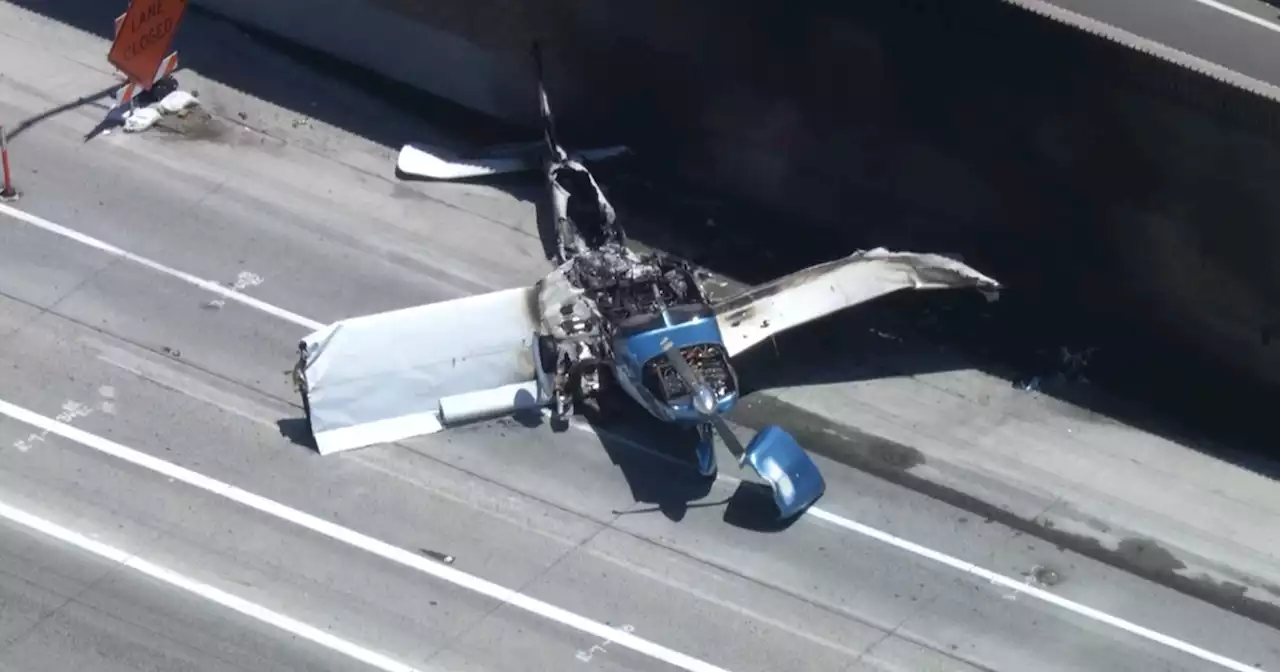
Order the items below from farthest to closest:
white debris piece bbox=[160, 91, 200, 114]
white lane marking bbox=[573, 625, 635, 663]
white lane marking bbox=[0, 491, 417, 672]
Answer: white debris piece bbox=[160, 91, 200, 114] < white lane marking bbox=[573, 625, 635, 663] < white lane marking bbox=[0, 491, 417, 672]

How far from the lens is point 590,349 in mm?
17906

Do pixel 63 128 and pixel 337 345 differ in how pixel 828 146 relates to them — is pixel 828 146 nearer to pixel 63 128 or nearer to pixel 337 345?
pixel 337 345

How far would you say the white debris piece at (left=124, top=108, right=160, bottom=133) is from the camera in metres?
22.1

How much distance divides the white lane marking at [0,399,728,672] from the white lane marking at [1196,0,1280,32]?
43.2 feet

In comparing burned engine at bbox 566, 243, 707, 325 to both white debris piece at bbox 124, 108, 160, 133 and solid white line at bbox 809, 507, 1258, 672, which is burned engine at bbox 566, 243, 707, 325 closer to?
solid white line at bbox 809, 507, 1258, 672

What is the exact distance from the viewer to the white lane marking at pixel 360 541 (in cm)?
1559

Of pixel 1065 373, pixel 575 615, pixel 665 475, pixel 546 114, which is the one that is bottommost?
pixel 575 615

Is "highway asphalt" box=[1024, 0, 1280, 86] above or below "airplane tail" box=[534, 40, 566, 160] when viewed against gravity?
above

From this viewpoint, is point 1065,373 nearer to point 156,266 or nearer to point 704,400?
point 704,400

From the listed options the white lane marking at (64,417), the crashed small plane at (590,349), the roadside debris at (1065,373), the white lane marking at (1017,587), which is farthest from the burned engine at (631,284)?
the white lane marking at (64,417)

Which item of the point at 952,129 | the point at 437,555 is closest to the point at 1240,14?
the point at 952,129

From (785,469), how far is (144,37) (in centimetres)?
1129

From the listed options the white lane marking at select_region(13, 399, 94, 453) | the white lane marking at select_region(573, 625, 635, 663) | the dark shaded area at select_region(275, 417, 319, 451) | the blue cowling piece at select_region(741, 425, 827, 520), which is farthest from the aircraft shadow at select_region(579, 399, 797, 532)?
the white lane marking at select_region(13, 399, 94, 453)

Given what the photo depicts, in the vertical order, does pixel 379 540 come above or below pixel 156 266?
below
